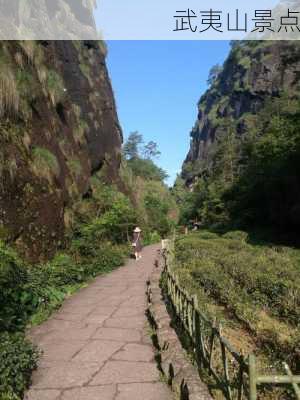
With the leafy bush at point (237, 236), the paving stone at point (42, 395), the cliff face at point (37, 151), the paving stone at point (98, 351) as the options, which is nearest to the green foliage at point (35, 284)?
the paving stone at point (42, 395)

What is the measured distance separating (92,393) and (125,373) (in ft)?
2.69

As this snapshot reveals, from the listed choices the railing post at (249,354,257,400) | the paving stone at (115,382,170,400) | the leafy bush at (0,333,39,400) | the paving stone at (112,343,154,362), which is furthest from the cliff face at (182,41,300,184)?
the railing post at (249,354,257,400)

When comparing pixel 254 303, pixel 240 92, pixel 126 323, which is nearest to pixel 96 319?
pixel 126 323

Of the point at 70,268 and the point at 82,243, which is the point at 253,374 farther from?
the point at 82,243

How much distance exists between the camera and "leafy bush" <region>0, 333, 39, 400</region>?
5.36 metres

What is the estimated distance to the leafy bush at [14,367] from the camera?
536cm

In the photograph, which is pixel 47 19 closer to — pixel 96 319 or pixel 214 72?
pixel 96 319

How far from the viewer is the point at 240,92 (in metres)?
96.8

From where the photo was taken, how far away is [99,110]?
29.8 m

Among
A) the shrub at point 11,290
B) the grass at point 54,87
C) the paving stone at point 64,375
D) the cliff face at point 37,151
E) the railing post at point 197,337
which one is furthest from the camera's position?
the grass at point 54,87

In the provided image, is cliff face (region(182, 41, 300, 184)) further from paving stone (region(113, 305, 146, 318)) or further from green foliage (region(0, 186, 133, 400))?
paving stone (region(113, 305, 146, 318))

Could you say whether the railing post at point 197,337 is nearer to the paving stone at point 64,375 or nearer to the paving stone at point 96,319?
the paving stone at point 64,375

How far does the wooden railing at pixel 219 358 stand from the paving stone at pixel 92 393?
55.7 inches

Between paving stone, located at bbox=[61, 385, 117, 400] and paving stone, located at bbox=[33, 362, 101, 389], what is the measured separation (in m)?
0.21
